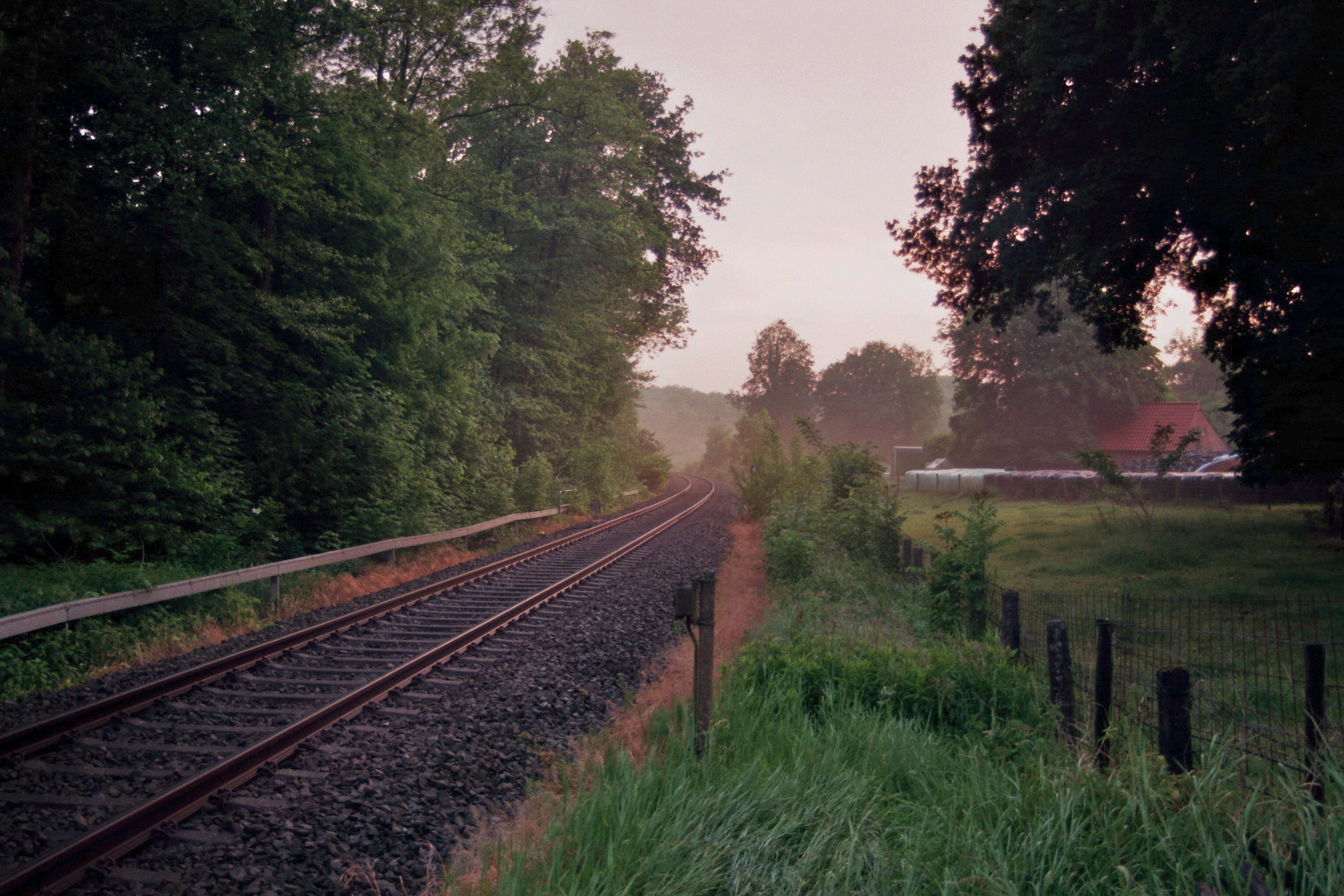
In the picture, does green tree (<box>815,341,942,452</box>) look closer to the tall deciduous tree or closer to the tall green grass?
the tall deciduous tree

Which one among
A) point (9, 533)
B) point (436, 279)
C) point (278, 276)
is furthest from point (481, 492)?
point (9, 533)

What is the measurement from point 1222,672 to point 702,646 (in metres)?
4.52

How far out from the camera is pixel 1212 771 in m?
3.45

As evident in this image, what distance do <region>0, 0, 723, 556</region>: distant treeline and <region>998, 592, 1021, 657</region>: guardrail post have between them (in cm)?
1082

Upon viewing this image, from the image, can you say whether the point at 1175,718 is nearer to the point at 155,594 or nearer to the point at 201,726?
the point at 201,726

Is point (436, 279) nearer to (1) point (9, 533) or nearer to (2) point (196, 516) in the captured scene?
(2) point (196, 516)

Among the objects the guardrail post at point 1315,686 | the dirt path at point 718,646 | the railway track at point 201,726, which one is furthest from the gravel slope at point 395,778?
the guardrail post at point 1315,686

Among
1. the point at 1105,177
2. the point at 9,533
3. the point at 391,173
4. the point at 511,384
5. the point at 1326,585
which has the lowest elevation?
the point at 1326,585

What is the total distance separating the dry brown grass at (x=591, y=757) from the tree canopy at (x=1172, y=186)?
8234 mm

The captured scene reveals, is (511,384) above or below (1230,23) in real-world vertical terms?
below

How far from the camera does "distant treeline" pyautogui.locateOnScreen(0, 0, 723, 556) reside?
10.5 meters

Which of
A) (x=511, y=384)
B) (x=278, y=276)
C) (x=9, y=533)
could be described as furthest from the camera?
(x=511, y=384)

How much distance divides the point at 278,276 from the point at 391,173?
11.0 ft

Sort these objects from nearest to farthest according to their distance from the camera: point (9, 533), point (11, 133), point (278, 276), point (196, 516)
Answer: point (9, 533)
point (11, 133)
point (196, 516)
point (278, 276)
